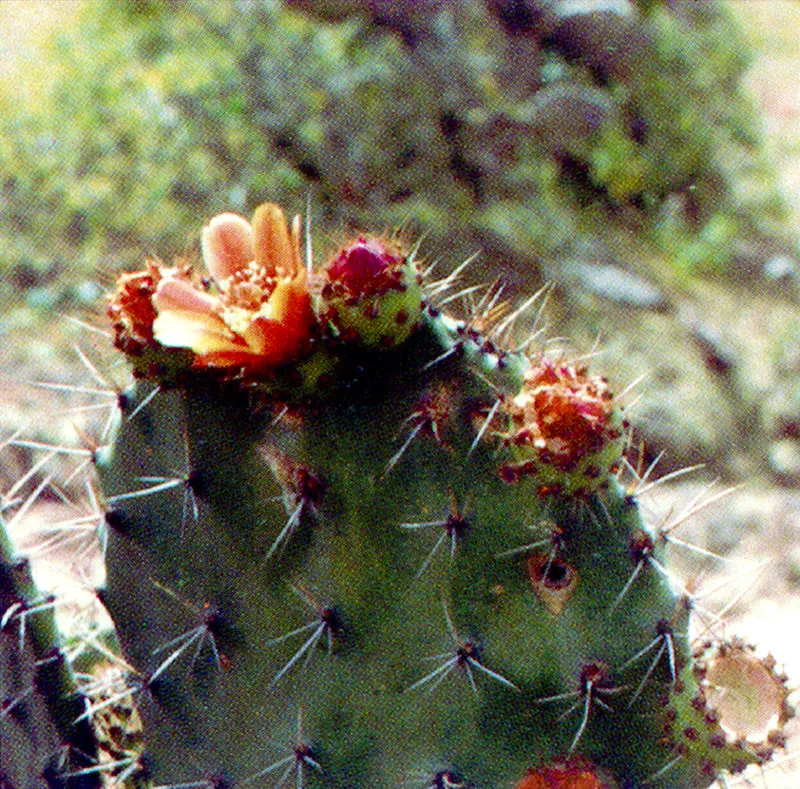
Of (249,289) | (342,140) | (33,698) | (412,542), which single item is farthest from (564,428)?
(342,140)

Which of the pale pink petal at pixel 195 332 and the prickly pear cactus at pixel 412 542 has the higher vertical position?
the pale pink petal at pixel 195 332

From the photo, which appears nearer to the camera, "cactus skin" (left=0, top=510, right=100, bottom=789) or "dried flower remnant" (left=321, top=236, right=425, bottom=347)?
"dried flower remnant" (left=321, top=236, right=425, bottom=347)

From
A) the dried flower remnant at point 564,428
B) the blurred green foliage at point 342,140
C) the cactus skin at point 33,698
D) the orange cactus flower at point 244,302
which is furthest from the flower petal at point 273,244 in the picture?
the blurred green foliage at point 342,140

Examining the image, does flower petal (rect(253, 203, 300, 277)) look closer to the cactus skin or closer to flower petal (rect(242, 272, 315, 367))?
flower petal (rect(242, 272, 315, 367))

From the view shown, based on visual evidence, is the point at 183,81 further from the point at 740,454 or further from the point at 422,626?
the point at 422,626

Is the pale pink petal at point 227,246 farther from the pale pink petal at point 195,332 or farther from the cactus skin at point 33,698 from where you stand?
the cactus skin at point 33,698

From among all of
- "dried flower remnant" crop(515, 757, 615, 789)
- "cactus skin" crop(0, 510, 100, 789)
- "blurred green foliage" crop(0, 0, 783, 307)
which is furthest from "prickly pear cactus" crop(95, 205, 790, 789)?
"blurred green foliage" crop(0, 0, 783, 307)
